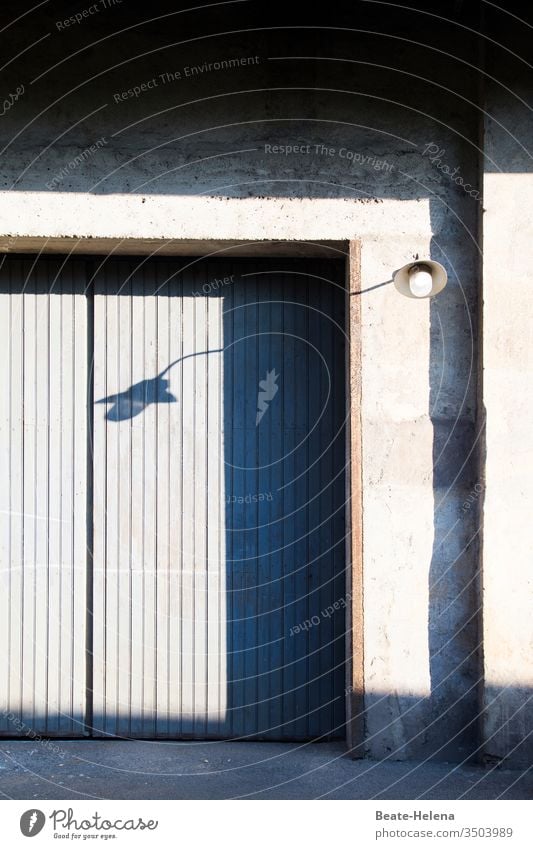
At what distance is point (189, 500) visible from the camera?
6.55m

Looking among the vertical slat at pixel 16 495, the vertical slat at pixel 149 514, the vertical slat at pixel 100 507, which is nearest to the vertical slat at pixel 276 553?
the vertical slat at pixel 149 514

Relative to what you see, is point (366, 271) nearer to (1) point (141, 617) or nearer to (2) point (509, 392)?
(2) point (509, 392)

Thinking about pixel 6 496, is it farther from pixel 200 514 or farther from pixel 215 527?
pixel 215 527

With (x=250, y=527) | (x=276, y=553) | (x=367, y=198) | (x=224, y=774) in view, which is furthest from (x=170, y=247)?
(x=224, y=774)

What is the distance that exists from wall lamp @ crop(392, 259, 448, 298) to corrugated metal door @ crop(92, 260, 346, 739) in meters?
0.92

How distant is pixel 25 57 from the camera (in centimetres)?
619

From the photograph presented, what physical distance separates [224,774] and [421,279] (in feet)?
10.3

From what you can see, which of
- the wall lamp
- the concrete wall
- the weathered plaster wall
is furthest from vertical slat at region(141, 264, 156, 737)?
the weathered plaster wall

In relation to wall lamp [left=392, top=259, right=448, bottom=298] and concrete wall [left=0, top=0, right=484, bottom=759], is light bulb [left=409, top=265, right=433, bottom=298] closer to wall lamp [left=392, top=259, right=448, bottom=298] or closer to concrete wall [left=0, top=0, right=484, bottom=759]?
wall lamp [left=392, top=259, right=448, bottom=298]

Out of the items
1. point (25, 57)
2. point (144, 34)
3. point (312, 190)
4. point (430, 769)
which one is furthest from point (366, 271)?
point (430, 769)

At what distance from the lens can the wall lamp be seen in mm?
5633

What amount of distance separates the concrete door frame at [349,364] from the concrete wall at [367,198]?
0.07m

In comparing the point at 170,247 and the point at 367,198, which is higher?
the point at 367,198

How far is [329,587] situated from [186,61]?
3504mm
